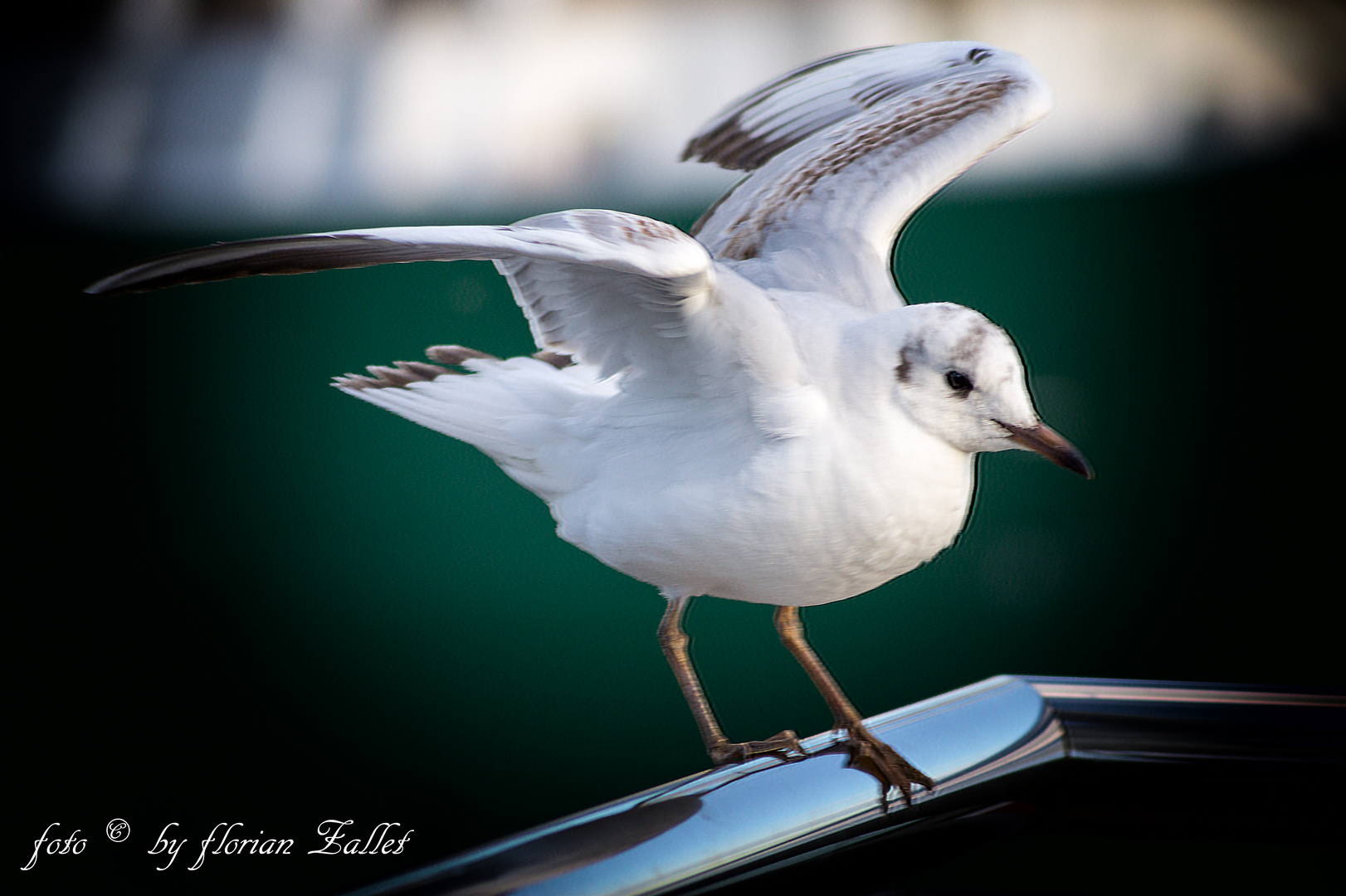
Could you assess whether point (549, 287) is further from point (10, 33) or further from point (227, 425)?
point (10, 33)

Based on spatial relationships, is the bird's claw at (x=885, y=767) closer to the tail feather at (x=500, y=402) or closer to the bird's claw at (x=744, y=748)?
the bird's claw at (x=744, y=748)

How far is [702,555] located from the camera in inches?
19.5

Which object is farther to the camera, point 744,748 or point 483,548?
point 483,548

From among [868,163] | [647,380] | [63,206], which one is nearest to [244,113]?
[63,206]

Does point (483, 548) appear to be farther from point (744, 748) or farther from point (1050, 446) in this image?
point (1050, 446)

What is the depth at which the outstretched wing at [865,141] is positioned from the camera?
0.66 m

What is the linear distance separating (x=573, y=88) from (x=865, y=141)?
916 mm

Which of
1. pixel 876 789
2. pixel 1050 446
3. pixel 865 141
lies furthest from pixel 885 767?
pixel 865 141

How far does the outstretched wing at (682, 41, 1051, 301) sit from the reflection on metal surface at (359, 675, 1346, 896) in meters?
0.29

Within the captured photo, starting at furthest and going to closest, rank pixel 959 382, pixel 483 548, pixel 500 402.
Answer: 1. pixel 483 548
2. pixel 500 402
3. pixel 959 382

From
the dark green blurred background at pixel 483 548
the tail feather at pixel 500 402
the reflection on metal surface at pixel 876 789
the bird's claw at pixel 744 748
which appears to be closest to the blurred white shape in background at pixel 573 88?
the dark green blurred background at pixel 483 548

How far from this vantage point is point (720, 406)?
50 centimetres

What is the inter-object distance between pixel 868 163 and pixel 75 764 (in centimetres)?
150

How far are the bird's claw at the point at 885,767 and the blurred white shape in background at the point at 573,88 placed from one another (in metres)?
1.16
